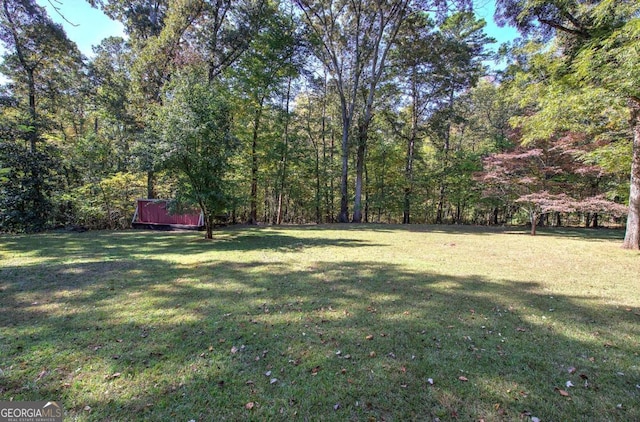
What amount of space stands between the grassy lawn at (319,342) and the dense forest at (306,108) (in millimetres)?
4338

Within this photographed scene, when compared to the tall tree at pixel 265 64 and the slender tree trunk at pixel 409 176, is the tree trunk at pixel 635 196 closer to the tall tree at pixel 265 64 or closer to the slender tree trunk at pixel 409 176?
the slender tree trunk at pixel 409 176

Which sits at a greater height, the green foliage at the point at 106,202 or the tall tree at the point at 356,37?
the tall tree at the point at 356,37

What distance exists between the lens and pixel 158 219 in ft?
42.4

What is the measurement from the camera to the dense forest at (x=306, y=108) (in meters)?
7.59

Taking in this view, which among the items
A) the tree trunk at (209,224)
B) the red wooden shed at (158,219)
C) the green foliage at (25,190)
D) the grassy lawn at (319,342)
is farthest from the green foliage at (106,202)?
the grassy lawn at (319,342)

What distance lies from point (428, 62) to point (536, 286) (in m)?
15.3

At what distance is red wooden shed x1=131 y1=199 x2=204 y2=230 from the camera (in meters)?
12.6

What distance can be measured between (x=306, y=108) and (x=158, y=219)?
13593 millimetres

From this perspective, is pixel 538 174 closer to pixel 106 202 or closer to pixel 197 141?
pixel 197 141

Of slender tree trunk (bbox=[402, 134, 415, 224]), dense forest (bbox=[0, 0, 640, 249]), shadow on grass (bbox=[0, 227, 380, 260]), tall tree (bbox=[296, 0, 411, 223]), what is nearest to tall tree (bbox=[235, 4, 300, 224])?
dense forest (bbox=[0, 0, 640, 249])

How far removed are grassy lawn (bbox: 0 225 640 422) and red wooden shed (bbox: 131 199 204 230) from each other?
23.7 ft

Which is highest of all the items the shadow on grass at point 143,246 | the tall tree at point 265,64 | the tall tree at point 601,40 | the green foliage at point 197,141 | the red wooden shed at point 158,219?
the tall tree at point 265,64

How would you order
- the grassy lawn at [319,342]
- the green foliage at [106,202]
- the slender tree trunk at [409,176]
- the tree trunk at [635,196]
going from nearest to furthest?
1. the grassy lawn at [319,342]
2. the tree trunk at [635,196]
3. the green foliage at [106,202]
4. the slender tree trunk at [409,176]

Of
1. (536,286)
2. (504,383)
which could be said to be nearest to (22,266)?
(504,383)
